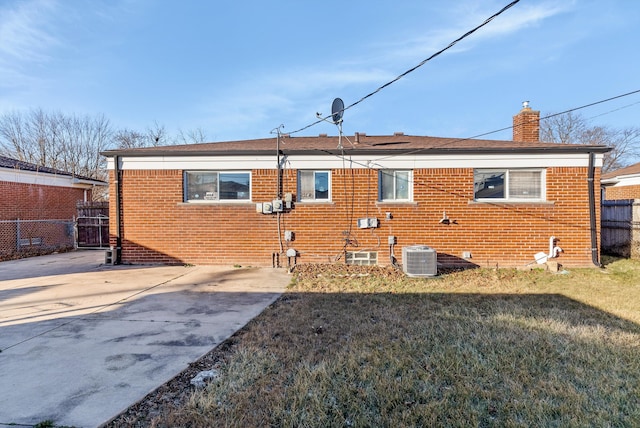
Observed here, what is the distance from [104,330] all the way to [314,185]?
18.9 feet

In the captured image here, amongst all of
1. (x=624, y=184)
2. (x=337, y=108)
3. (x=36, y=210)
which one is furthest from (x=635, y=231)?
(x=36, y=210)

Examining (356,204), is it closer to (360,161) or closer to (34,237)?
(360,161)

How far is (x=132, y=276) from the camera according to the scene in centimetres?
722

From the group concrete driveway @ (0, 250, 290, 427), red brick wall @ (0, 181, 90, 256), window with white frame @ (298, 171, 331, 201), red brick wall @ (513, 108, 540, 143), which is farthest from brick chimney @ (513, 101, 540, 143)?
red brick wall @ (0, 181, 90, 256)

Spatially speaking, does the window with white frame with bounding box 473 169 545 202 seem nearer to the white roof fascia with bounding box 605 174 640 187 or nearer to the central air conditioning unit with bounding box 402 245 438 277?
the central air conditioning unit with bounding box 402 245 438 277

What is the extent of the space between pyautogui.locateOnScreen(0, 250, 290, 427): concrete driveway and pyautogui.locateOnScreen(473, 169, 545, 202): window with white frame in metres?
5.71

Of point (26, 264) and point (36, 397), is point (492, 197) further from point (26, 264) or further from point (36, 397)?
point (26, 264)

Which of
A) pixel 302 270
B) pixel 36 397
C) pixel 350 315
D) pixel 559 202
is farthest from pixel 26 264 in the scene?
pixel 559 202

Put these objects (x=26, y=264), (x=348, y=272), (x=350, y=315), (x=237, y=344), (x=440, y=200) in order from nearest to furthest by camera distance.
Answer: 1. (x=237, y=344)
2. (x=350, y=315)
3. (x=348, y=272)
4. (x=440, y=200)
5. (x=26, y=264)

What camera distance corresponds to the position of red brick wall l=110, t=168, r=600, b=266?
814cm

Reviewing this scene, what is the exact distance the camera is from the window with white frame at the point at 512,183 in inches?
326

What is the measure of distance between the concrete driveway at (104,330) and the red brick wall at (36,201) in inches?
247

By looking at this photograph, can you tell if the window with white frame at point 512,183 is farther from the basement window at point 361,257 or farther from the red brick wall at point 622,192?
the red brick wall at point 622,192

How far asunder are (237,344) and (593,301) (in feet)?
18.6
